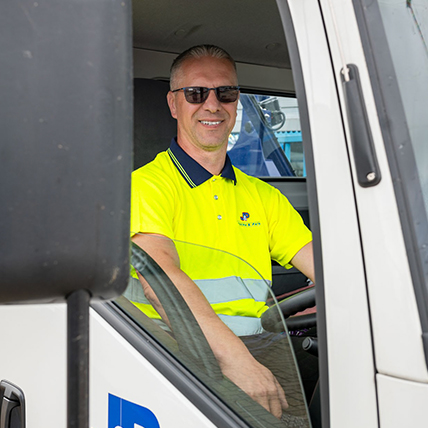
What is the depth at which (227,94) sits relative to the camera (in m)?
2.18

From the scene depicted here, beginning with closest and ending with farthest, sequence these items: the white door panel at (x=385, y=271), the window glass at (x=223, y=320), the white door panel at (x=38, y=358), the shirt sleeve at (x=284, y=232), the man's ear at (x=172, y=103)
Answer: the white door panel at (x=385, y=271) → the window glass at (x=223, y=320) → the white door panel at (x=38, y=358) → the shirt sleeve at (x=284, y=232) → the man's ear at (x=172, y=103)

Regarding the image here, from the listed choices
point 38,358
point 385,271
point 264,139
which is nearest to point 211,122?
point 38,358

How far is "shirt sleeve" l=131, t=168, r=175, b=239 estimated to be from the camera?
1506 millimetres

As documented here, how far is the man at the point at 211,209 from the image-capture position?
3.45ft

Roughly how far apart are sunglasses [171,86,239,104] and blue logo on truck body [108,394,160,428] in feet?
4.17

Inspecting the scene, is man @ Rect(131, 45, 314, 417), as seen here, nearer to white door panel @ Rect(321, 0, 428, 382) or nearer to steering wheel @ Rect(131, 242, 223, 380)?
steering wheel @ Rect(131, 242, 223, 380)

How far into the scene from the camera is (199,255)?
3.69 feet

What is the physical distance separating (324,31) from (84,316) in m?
0.58

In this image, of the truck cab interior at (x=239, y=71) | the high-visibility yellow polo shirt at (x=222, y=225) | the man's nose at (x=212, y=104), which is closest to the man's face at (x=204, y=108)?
the man's nose at (x=212, y=104)

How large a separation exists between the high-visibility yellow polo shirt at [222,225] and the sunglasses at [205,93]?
0.20 meters

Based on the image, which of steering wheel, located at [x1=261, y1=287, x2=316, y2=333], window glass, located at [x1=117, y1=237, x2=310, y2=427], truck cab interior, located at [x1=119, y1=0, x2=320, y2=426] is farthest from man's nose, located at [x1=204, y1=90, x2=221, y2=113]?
window glass, located at [x1=117, y1=237, x2=310, y2=427]

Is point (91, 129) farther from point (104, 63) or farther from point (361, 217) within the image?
point (361, 217)

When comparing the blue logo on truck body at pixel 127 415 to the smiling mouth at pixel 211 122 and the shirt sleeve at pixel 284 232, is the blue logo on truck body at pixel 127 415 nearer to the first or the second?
the shirt sleeve at pixel 284 232

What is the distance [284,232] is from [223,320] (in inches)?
42.6
